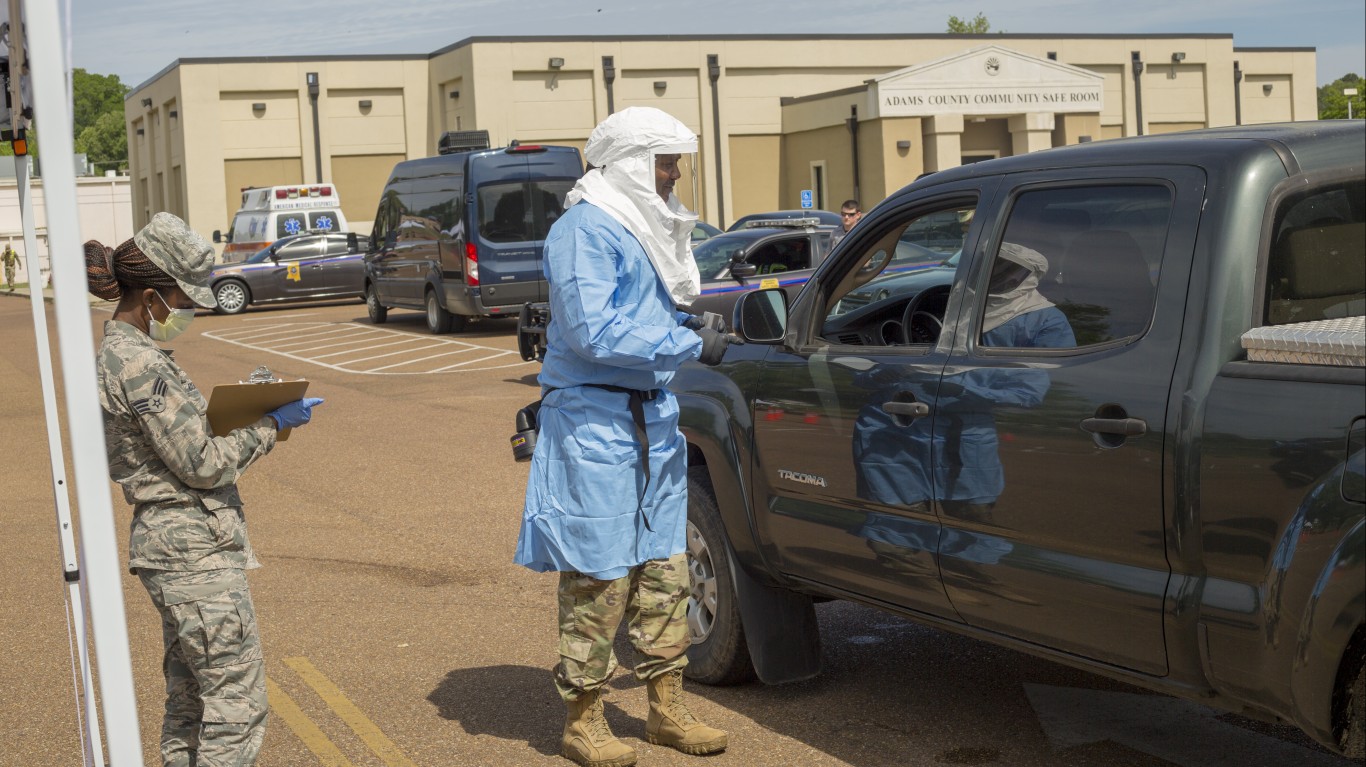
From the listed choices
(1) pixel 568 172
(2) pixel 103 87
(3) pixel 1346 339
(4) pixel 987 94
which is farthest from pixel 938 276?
(2) pixel 103 87

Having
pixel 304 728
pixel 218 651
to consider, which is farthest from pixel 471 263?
pixel 218 651

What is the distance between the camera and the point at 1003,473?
167 inches

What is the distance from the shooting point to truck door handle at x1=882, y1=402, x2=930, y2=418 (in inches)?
177

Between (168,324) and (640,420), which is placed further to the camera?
(640,420)

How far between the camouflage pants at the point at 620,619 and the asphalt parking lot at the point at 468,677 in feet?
1.13

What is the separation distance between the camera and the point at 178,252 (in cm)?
402

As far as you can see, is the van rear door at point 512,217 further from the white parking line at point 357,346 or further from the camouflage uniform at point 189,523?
the camouflage uniform at point 189,523

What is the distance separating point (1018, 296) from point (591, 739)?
1972 mm

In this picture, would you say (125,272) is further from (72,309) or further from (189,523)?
(72,309)

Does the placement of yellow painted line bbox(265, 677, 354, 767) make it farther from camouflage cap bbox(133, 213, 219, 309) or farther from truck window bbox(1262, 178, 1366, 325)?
truck window bbox(1262, 178, 1366, 325)

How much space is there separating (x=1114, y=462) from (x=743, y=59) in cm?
4497

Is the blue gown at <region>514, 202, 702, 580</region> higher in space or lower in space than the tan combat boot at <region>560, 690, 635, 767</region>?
higher

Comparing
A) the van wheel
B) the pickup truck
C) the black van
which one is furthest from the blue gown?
the van wheel

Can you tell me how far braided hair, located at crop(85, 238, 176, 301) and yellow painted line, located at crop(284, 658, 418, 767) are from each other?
187cm
